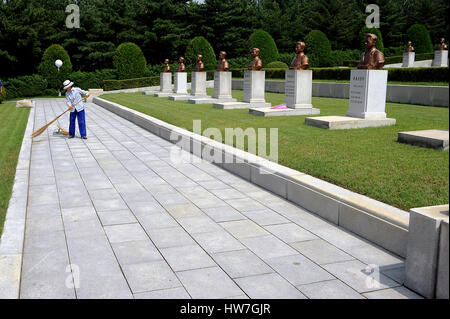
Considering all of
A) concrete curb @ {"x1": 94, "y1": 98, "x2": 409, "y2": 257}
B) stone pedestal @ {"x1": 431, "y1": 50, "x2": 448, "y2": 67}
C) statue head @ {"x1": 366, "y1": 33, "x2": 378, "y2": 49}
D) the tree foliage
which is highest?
the tree foliage

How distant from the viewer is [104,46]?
46.5m

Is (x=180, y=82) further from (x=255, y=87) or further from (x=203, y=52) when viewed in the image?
(x=203, y=52)

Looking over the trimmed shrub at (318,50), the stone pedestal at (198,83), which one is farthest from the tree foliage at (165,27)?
the stone pedestal at (198,83)

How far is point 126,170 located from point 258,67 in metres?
10.5

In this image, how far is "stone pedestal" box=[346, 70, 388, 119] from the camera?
12.0 meters

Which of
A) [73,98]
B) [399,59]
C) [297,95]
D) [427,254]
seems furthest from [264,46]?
[427,254]

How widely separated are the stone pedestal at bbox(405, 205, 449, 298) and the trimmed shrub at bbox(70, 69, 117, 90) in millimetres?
39286

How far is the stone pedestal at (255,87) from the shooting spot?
18.1 meters

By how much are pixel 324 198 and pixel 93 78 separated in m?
38.1

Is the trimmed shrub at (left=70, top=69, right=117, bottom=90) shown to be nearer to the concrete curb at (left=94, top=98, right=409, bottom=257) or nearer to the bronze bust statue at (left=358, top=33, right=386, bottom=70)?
the bronze bust statue at (left=358, top=33, right=386, bottom=70)

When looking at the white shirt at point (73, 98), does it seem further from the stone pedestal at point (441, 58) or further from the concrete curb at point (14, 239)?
the stone pedestal at point (441, 58)

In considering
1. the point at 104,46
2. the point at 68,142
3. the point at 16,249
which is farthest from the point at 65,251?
the point at 104,46

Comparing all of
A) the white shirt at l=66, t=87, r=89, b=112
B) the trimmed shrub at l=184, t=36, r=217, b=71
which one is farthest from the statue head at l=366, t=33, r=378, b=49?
the trimmed shrub at l=184, t=36, r=217, b=71
